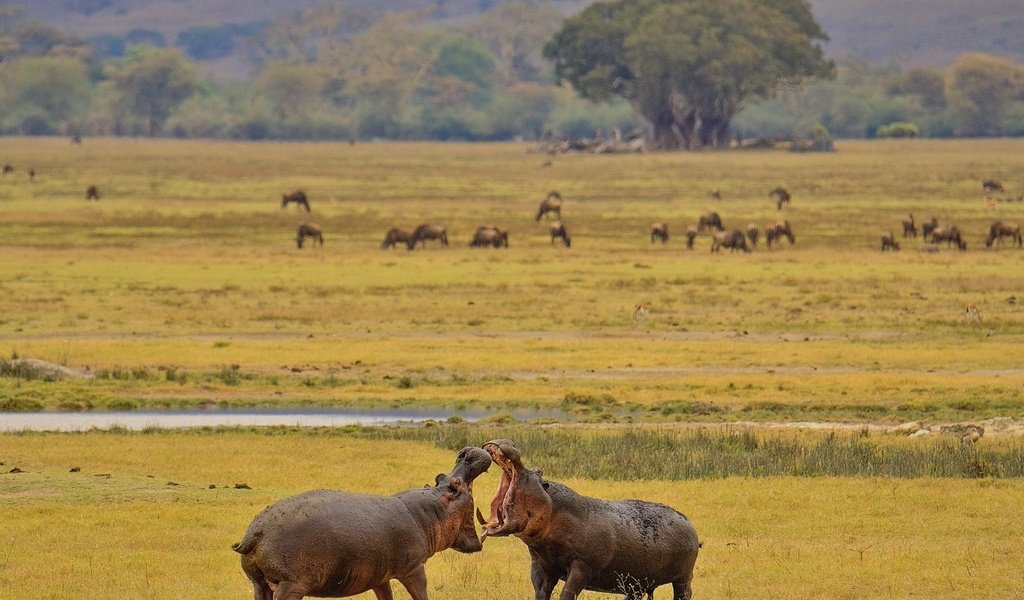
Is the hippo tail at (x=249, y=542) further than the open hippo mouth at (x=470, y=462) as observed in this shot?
No

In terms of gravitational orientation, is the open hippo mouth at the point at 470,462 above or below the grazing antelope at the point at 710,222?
above

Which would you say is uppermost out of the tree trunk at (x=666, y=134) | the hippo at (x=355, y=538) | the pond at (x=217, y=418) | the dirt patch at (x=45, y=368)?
the hippo at (x=355, y=538)

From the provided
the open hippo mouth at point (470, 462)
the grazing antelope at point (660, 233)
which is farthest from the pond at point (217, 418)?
the grazing antelope at point (660, 233)

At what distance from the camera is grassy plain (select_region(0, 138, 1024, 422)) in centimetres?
2519

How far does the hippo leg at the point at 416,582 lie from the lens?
10266 millimetres

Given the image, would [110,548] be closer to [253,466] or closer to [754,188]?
[253,466]

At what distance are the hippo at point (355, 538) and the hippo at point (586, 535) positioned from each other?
0.72ft

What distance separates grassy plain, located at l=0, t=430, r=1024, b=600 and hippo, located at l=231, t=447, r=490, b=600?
1.89 metres

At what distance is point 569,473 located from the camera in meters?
17.7

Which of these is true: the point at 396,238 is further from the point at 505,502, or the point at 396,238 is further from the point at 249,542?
the point at 249,542

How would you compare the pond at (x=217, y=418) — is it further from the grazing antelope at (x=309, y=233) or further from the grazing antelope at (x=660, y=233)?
the grazing antelope at (x=660, y=233)

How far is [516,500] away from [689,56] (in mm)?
103037

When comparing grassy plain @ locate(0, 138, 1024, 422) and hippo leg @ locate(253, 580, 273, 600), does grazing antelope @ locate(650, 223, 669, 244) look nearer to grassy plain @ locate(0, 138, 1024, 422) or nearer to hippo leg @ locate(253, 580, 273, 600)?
grassy plain @ locate(0, 138, 1024, 422)

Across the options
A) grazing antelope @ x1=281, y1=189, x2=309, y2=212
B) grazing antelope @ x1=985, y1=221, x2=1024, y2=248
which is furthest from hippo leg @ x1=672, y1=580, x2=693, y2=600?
grazing antelope @ x1=281, y1=189, x2=309, y2=212
